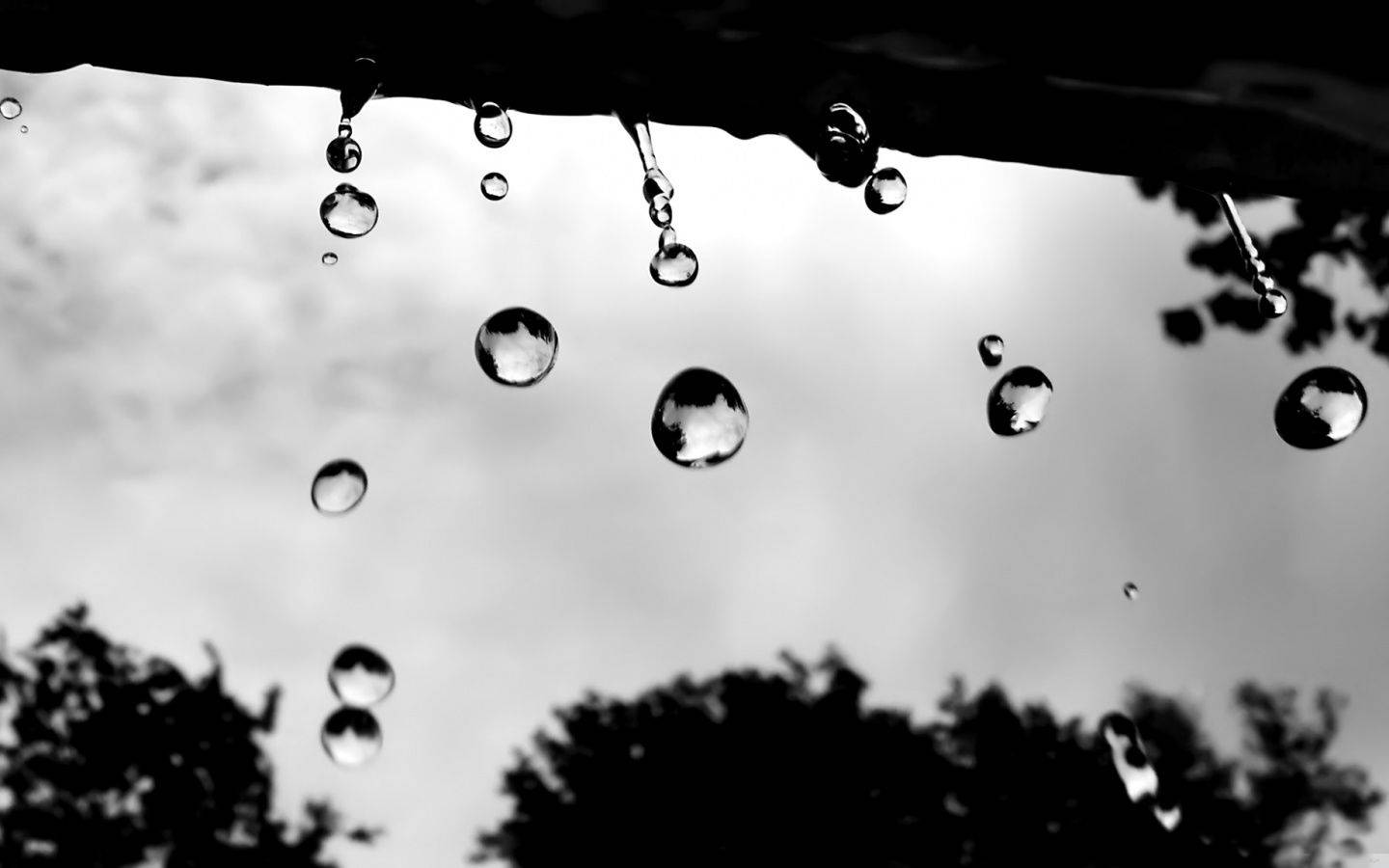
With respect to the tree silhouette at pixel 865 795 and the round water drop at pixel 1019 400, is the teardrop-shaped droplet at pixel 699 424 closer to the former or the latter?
the round water drop at pixel 1019 400

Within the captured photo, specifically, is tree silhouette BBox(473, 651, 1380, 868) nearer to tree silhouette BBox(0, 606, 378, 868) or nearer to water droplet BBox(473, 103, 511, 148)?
tree silhouette BBox(0, 606, 378, 868)

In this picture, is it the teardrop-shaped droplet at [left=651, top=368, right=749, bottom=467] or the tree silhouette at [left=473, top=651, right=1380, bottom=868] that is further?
the tree silhouette at [left=473, top=651, right=1380, bottom=868]

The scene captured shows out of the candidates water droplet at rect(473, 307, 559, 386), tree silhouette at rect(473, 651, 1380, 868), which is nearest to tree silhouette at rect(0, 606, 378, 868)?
tree silhouette at rect(473, 651, 1380, 868)

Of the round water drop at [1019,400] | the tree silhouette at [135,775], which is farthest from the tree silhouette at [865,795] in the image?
the round water drop at [1019,400]

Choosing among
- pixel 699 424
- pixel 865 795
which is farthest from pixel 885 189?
pixel 865 795

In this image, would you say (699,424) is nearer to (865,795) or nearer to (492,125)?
(492,125)

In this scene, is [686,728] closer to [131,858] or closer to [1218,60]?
[131,858]
